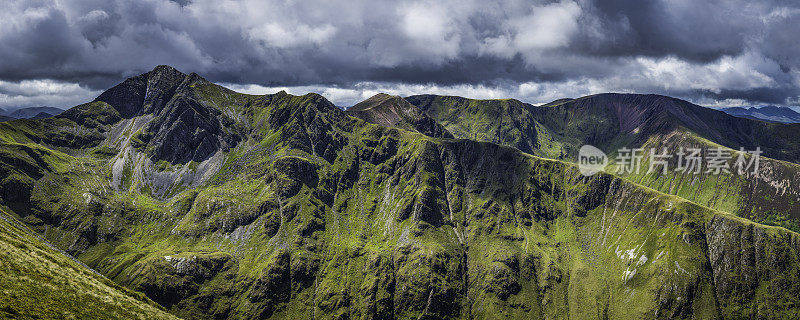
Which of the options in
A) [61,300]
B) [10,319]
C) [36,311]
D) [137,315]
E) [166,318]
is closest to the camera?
[10,319]

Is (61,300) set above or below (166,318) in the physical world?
above

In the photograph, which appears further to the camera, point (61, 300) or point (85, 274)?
point (85, 274)

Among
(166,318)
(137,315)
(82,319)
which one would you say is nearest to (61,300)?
(82,319)

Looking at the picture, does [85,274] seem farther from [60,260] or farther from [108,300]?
[108,300]

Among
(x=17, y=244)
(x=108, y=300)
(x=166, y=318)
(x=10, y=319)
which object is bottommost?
(x=166, y=318)

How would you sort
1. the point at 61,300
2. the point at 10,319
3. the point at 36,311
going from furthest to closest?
the point at 61,300
the point at 36,311
the point at 10,319

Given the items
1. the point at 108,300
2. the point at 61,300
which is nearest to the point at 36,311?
the point at 61,300
